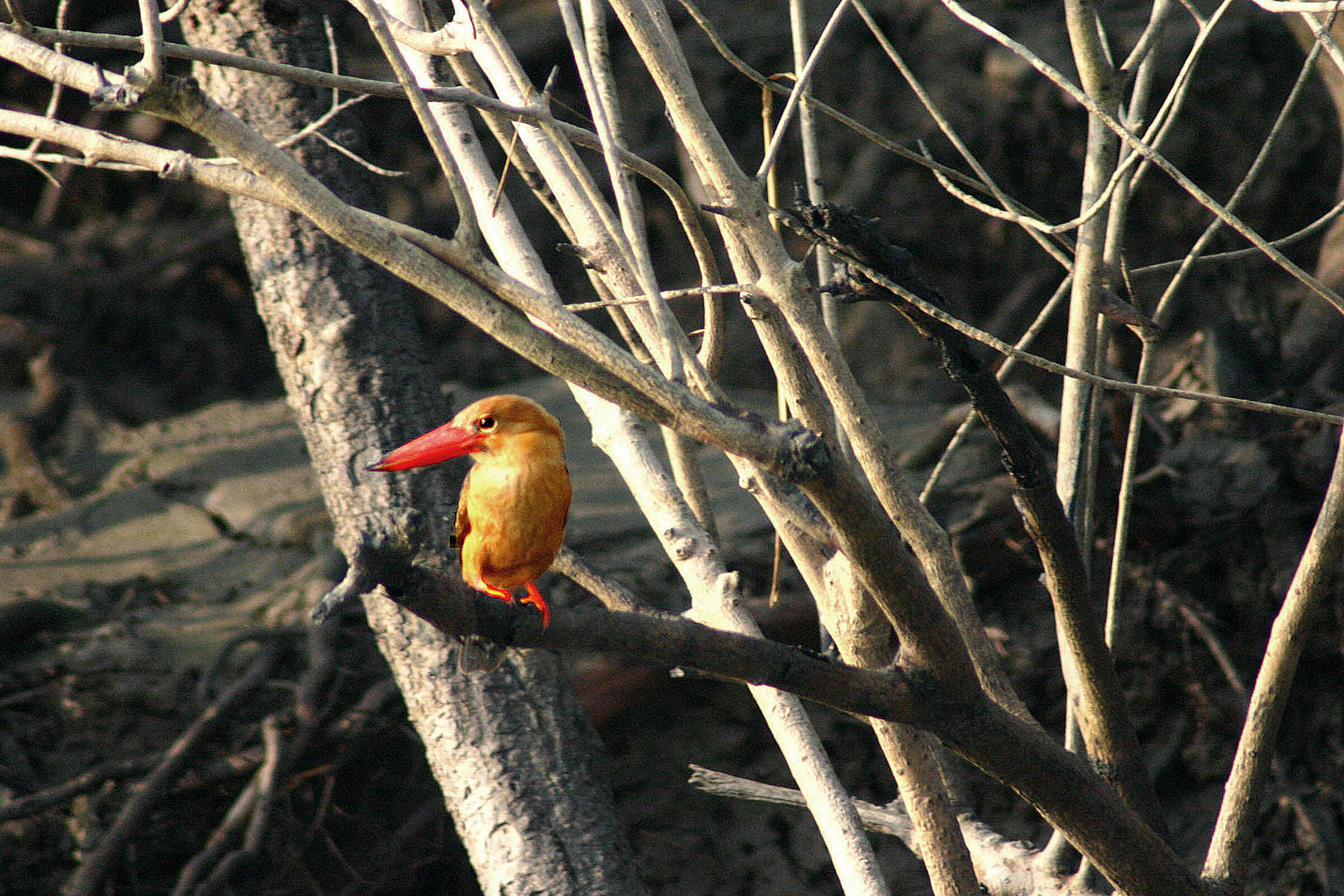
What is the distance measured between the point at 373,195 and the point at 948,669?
6.49 feet

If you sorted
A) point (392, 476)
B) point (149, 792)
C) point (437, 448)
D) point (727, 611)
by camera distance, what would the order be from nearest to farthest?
point (437, 448) → point (727, 611) → point (392, 476) → point (149, 792)

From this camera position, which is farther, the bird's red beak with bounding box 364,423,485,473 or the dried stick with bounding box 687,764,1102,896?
the dried stick with bounding box 687,764,1102,896

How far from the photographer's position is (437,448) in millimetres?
1671

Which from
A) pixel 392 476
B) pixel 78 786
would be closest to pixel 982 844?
pixel 392 476

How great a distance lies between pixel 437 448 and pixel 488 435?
87 mm

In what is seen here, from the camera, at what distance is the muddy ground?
3332 millimetres

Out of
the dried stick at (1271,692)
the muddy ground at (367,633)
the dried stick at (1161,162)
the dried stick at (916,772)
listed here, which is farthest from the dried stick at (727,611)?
the muddy ground at (367,633)

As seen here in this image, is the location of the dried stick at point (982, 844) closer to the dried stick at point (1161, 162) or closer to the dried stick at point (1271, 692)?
the dried stick at point (1271, 692)

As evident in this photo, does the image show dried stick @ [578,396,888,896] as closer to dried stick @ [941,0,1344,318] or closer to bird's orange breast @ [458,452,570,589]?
bird's orange breast @ [458,452,570,589]

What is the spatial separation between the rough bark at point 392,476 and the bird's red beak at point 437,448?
0.95 m

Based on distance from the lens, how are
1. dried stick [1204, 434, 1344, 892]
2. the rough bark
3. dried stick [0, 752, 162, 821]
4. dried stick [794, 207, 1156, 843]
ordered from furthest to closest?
dried stick [0, 752, 162, 821] → the rough bark → dried stick [1204, 434, 1344, 892] → dried stick [794, 207, 1156, 843]

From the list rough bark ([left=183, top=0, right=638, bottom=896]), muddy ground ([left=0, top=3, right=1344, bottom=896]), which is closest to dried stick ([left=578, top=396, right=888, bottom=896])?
rough bark ([left=183, top=0, right=638, bottom=896])

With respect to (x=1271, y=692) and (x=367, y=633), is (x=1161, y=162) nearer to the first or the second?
(x=1271, y=692)

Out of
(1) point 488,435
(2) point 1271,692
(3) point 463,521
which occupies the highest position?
(1) point 488,435
